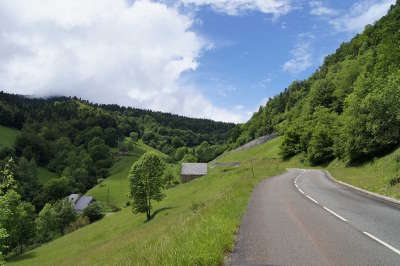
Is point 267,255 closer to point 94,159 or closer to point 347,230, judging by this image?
point 347,230

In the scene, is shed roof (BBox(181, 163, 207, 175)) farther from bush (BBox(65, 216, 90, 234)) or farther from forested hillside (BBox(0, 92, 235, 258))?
bush (BBox(65, 216, 90, 234))

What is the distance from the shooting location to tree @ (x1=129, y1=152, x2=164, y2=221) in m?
50.0

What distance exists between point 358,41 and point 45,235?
12575 cm

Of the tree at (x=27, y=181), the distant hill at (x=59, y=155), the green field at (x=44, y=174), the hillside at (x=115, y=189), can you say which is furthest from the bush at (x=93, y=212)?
the green field at (x=44, y=174)

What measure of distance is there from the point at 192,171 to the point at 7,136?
105 meters

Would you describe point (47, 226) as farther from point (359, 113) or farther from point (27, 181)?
point (359, 113)

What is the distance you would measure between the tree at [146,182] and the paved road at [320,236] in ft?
121

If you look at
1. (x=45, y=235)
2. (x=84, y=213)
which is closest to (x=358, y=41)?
(x=84, y=213)

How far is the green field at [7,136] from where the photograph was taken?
137 meters

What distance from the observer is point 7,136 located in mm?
146875

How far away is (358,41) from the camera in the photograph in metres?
121

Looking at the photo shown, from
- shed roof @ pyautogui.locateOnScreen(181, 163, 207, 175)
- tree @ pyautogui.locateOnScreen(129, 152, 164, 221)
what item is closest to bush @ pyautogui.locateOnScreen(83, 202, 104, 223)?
shed roof @ pyautogui.locateOnScreen(181, 163, 207, 175)

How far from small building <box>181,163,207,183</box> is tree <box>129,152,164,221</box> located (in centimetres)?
3466

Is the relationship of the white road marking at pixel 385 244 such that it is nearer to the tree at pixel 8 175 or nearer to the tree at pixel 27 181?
the tree at pixel 8 175
